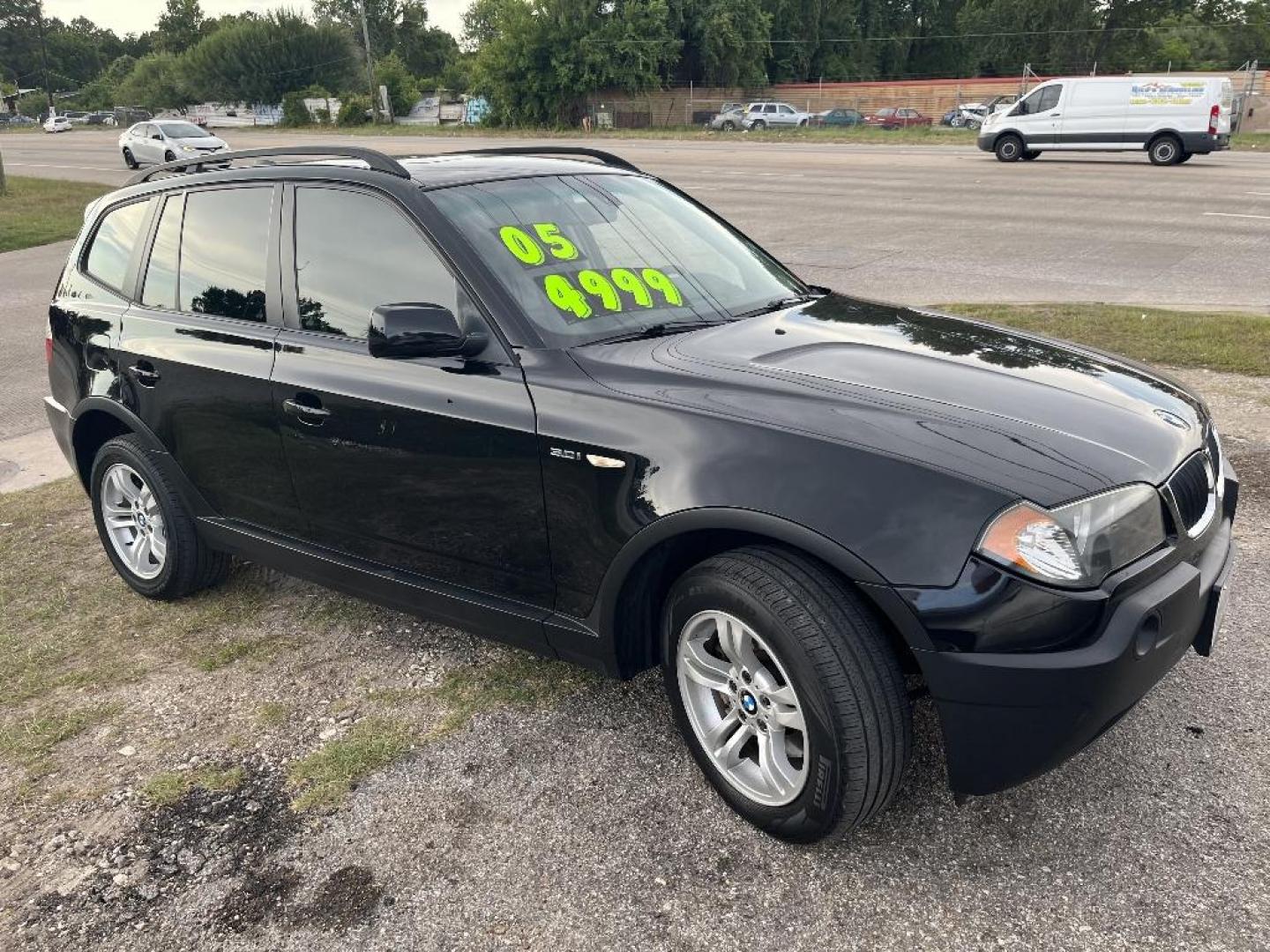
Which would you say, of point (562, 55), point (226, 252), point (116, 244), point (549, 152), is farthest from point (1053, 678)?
point (562, 55)

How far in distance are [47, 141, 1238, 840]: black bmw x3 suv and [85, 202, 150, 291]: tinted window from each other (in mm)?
26

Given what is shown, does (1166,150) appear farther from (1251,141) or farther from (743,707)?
(743,707)

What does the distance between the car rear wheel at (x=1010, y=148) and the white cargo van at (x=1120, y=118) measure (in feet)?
0.07

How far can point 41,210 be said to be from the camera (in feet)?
66.4

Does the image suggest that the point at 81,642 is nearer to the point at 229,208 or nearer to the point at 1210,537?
the point at 229,208

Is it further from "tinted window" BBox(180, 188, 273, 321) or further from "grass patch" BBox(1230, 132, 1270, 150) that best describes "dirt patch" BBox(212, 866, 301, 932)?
"grass patch" BBox(1230, 132, 1270, 150)

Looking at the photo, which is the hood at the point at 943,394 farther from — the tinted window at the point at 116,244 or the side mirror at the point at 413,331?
the tinted window at the point at 116,244

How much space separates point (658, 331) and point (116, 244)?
8.70 feet

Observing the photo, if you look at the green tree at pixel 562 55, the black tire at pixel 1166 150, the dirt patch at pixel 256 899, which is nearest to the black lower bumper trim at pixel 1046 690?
the dirt patch at pixel 256 899

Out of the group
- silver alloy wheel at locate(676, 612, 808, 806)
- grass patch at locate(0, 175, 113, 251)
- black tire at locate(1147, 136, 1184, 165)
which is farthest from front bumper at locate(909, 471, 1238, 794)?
black tire at locate(1147, 136, 1184, 165)

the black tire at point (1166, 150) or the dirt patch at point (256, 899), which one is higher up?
the black tire at point (1166, 150)


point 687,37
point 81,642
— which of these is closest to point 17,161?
point 687,37

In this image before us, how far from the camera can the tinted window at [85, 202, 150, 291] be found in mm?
4391

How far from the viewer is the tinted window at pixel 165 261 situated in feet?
13.6
